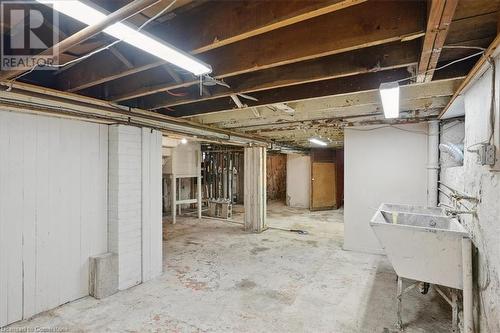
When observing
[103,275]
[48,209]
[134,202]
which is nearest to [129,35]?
[48,209]

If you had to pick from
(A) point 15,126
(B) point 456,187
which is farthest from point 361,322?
(A) point 15,126

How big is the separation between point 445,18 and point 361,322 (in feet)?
8.20

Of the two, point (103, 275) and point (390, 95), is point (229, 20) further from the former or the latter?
point (103, 275)

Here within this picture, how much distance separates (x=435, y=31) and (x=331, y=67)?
749 millimetres

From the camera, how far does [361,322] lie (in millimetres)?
2412

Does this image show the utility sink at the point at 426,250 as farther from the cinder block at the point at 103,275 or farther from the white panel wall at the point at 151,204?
the cinder block at the point at 103,275

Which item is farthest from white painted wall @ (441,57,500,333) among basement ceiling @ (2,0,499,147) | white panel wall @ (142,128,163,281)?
white panel wall @ (142,128,163,281)

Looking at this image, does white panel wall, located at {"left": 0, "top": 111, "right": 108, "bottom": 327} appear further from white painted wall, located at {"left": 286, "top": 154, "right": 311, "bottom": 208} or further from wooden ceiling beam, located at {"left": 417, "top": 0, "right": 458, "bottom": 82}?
white painted wall, located at {"left": 286, "top": 154, "right": 311, "bottom": 208}

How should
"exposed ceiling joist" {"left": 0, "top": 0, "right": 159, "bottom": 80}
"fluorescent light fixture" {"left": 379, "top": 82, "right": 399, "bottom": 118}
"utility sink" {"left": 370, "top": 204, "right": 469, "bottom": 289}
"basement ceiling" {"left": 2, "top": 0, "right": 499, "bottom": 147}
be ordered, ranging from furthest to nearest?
"utility sink" {"left": 370, "top": 204, "right": 469, "bottom": 289} < "fluorescent light fixture" {"left": 379, "top": 82, "right": 399, "bottom": 118} < "basement ceiling" {"left": 2, "top": 0, "right": 499, "bottom": 147} < "exposed ceiling joist" {"left": 0, "top": 0, "right": 159, "bottom": 80}

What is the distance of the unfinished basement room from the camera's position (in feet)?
4.98

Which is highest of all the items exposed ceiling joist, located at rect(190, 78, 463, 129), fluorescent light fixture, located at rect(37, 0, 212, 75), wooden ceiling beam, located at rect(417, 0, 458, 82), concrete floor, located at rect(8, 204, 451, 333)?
exposed ceiling joist, located at rect(190, 78, 463, 129)

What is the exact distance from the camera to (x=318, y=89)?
8.16 feet

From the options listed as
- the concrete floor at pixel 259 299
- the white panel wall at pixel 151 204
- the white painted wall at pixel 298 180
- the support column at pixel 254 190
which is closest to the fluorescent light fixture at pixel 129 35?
the white panel wall at pixel 151 204

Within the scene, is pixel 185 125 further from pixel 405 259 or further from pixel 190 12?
pixel 405 259
